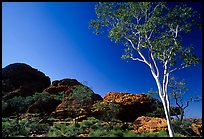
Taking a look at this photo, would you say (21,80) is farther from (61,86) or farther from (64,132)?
(64,132)

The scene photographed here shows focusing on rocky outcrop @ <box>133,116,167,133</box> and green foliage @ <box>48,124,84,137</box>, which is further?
rocky outcrop @ <box>133,116,167,133</box>

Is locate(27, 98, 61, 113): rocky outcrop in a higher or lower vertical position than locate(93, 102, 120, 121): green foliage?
higher

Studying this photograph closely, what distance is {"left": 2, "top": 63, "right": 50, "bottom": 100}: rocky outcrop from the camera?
39.0 m

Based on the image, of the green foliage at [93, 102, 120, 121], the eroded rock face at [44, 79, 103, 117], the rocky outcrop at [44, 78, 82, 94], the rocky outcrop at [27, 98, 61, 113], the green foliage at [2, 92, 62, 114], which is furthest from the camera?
the rocky outcrop at [44, 78, 82, 94]

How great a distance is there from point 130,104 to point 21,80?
1795 centimetres

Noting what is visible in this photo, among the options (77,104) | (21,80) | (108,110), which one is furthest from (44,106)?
(21,80)

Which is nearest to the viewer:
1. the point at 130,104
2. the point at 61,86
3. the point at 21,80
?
the point at 130,104

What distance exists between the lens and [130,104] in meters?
33.5

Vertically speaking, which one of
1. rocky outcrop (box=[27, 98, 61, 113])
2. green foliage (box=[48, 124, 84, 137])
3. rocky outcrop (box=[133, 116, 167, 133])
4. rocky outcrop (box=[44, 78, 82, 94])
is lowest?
green foliage (box=[48, 124, 84, 137])

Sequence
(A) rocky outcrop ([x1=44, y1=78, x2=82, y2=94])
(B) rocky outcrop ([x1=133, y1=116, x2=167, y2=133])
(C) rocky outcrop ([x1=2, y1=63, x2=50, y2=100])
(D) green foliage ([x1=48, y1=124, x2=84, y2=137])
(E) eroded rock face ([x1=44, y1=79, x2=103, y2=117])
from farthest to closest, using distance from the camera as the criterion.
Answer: (A) rocky outcrop ([x1=44, y1=78, x2=82, y2=94])
(C) rocky outcrop ([x1=2, y1=63, x2=50, y2=100])
(E) eroded rock face ([x1=44, y1=79, x2=103, y2=117])
(B) rocky outcrop ([x1=133, y1=116, x2=167, y2=133])
(D) green foliage ([x1=48, y1=124, x2=84, y2=137])

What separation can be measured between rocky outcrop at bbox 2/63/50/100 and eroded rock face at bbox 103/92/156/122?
1164 cm

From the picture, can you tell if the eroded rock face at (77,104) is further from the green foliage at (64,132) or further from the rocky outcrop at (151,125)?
the green foliage at (64,132)

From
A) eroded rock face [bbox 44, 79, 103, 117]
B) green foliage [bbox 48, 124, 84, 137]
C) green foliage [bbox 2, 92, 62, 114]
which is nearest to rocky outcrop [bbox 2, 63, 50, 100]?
green foliage [bbox 2, 92, 62, 114]

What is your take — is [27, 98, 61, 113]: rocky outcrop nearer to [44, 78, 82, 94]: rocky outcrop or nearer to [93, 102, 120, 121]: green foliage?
[44, 78, 82, 94]: rocky outcrop
